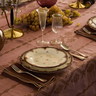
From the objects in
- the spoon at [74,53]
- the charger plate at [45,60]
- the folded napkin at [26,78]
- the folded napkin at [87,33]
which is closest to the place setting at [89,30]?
the folded napkin at [87,33]

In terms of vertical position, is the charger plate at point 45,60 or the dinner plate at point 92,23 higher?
the charger plate at point 45,60

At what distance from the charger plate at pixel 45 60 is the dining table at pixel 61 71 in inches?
1.1

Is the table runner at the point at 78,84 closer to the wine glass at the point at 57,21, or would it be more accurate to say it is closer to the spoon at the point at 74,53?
the spoon at the point at 74,53

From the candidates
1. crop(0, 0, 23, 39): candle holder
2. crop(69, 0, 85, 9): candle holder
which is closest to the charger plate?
crop(0, 0, 23, 39): candle holder

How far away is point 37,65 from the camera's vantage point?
3.78ft

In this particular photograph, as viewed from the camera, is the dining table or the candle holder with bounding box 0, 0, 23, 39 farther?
the candle holder with bounding box 0, 0, 23, 39

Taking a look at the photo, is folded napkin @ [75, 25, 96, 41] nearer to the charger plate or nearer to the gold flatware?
the gold flatware

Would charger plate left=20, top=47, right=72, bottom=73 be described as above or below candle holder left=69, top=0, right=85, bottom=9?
above

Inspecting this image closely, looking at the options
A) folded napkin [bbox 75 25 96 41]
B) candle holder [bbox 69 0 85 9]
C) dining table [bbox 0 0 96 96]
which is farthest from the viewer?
candle holder [bbox 69 0 85 9]

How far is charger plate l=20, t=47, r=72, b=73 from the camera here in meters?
1.12

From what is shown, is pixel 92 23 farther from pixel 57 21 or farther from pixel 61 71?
pixel 61 71

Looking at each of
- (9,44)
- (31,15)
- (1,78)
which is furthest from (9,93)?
(31,15)

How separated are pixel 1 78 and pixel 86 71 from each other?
45 cm

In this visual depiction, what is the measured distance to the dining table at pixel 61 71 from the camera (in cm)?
107
